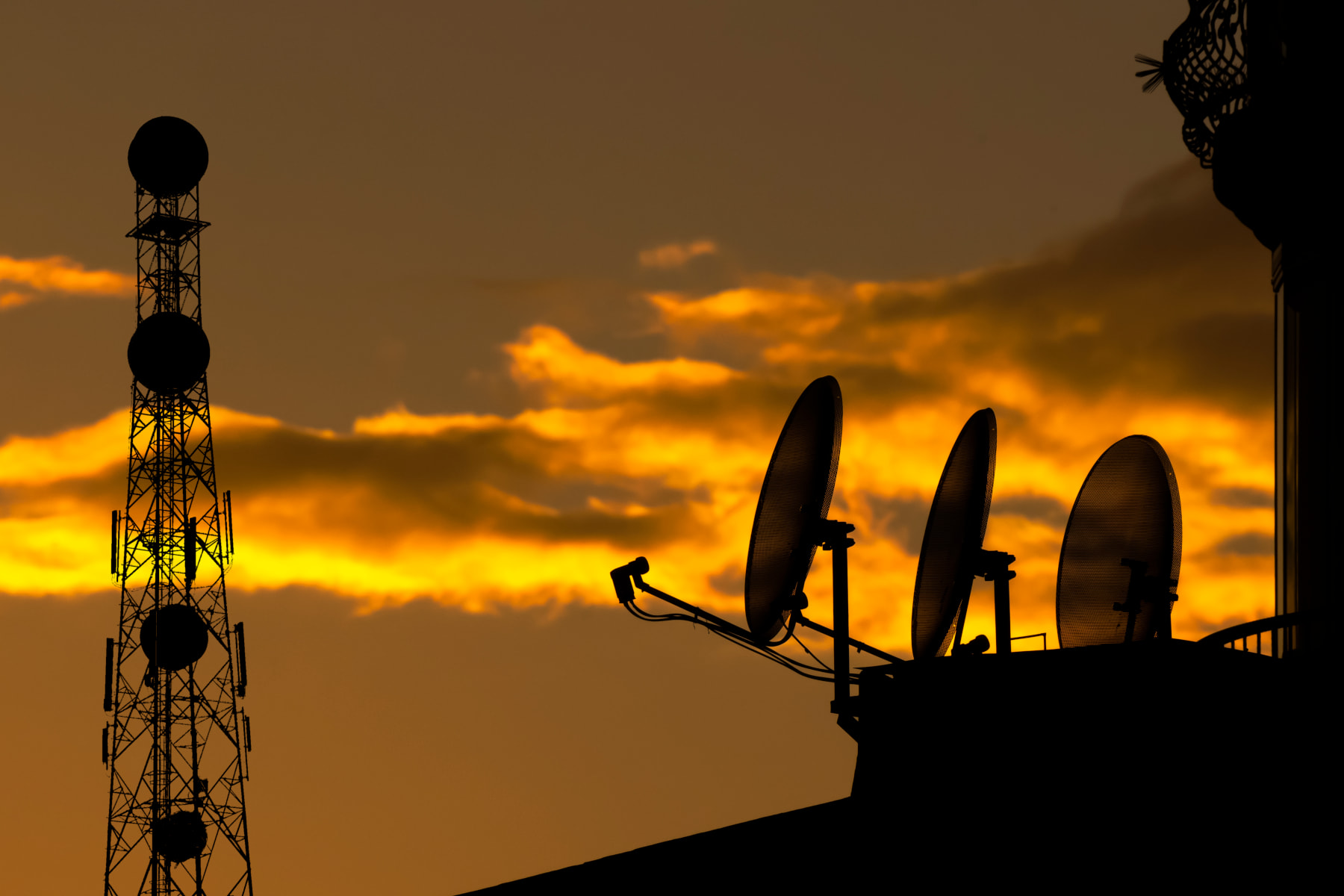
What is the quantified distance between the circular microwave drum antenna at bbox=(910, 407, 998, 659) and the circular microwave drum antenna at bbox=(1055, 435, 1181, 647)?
2.14 m

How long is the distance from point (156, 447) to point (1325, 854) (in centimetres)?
5046

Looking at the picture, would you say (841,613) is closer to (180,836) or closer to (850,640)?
(850,640)

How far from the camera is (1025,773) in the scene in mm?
19734

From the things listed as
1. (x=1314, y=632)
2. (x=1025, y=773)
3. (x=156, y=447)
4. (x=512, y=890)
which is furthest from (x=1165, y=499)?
(x=156, y=447)

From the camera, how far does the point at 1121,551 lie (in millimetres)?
23500

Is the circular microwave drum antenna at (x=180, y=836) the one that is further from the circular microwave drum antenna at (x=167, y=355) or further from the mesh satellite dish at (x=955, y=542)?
the mesh satellite dish at (x=955, y=542)

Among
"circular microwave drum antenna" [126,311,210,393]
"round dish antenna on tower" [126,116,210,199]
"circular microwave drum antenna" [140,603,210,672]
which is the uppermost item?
"round dish antenna on tower" [126,116,210,199]

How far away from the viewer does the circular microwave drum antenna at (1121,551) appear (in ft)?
74.6

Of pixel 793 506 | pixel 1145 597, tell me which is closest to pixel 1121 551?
pixel 1145 597

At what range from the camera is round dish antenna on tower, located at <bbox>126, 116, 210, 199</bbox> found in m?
61.6

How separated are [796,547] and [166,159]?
46.0m

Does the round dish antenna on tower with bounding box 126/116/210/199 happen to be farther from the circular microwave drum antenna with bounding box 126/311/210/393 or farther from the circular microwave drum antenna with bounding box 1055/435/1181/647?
the circular microwave drum antenna with bounding box 1055/435/1181/647

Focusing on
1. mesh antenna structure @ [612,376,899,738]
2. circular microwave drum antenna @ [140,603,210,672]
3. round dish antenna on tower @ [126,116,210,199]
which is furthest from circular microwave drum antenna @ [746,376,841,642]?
round dish antenna on tower @ [126,116,210,199]

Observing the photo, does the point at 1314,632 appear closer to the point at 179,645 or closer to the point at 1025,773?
the point at 1025,773
